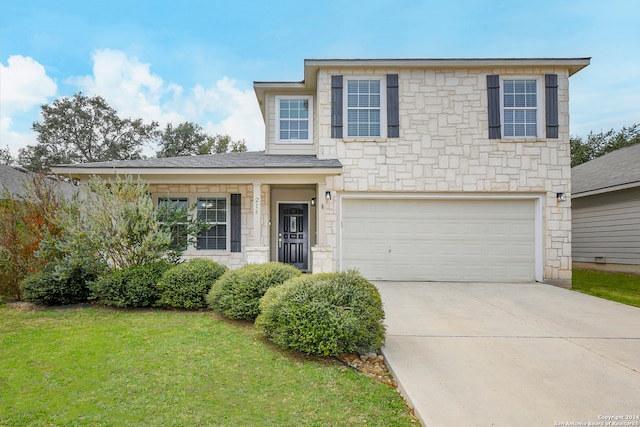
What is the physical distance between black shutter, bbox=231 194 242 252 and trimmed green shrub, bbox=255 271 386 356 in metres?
5.21

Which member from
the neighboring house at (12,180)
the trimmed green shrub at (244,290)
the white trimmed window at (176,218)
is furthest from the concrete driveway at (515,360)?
the neighboring house at (12,180)

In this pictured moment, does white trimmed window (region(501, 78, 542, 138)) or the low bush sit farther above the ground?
white trimmed window (region(501, 78, 542, 138))

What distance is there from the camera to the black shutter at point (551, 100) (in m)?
8.59

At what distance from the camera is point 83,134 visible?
26.5 m

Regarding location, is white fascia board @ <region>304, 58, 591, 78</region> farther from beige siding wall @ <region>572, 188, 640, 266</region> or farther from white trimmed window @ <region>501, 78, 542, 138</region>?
beige siding wall @ <region>572, 188, 640, 266</region>

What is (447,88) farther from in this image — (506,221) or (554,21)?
(554,21)

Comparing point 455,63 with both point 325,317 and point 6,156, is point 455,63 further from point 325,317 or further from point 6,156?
point 6,156

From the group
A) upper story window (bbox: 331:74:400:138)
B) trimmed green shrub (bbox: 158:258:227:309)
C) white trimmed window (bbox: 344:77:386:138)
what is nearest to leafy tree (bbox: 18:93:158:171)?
upper story window (bbox: 331:74:400:138)

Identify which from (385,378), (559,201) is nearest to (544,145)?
(559,201)

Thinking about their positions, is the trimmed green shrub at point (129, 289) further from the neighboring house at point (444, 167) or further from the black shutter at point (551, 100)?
the black shutter at point (551, 100)

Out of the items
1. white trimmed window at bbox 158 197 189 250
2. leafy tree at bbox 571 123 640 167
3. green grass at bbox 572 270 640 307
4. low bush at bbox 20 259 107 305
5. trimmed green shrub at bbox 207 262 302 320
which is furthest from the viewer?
leafy tree at bbox 571 123 640 167

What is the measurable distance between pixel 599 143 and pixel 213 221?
3004 centimetres

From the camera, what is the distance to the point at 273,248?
10.1m

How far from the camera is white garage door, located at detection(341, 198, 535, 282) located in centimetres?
872
